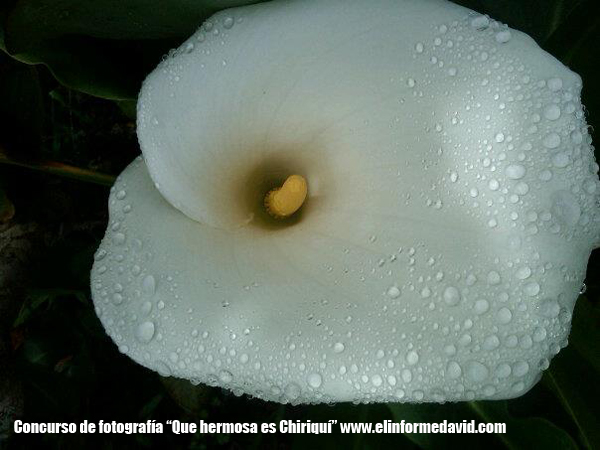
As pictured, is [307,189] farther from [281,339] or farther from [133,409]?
[133,409]

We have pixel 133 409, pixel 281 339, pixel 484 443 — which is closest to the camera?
pixel 281 339

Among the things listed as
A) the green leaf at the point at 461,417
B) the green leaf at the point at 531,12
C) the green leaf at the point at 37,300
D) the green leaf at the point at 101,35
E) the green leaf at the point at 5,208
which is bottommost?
the green leaf at the point at 37,300

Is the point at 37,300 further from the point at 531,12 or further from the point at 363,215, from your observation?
the point at 531,12

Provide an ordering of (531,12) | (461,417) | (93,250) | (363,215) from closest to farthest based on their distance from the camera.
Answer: (363,215) < (531,12) < (461,417) < (93,250)

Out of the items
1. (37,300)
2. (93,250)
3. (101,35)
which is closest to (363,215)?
(101,35)

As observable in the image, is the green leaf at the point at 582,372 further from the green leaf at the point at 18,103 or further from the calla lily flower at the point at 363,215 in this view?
the green leaf at the point at 18,103

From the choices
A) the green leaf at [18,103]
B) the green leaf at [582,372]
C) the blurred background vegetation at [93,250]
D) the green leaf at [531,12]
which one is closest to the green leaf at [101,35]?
the blurred background vegetation at [93,250]

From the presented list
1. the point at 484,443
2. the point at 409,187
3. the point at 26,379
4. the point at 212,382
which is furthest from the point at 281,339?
the point at 26,379
